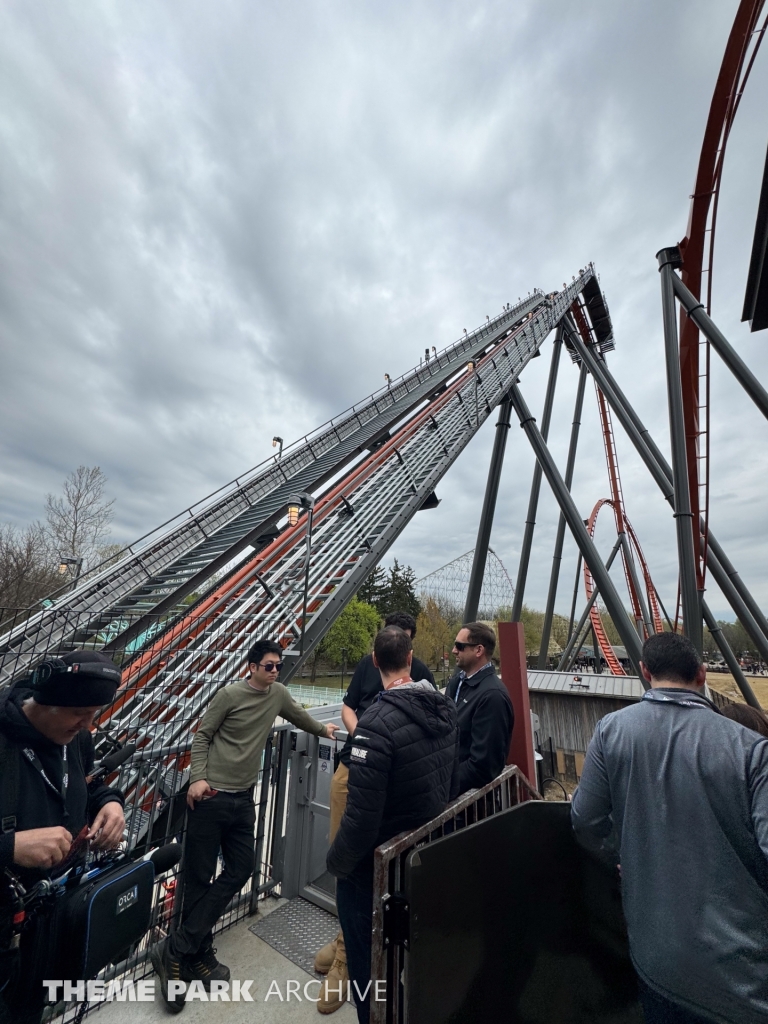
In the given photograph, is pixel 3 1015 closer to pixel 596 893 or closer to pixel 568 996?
pixel 568 996

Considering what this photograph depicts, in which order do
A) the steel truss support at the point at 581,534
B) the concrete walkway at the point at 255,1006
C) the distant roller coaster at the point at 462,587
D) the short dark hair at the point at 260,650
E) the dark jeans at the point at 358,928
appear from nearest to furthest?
1. the dark jeans at the point at 358,928
2. the concrete walkway at the point at 255,1006
3. the short dark hair at the point at 260,650
4. the steel truss support at the point at 581,534
5. the distant roller coaster at the point at 462,587

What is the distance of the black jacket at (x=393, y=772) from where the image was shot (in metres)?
1.88

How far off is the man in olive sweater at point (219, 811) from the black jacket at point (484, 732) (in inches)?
47.2

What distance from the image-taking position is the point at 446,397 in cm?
1200

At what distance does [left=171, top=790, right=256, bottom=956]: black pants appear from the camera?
2514 millimetres

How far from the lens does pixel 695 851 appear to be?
1432 mm

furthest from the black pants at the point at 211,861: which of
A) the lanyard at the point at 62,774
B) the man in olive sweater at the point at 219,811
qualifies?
the lanyard at the point at 62,774

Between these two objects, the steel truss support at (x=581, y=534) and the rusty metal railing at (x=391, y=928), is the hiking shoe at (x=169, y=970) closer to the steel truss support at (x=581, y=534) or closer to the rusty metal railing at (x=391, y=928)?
the rusty metal railing at (x=391, y=928)

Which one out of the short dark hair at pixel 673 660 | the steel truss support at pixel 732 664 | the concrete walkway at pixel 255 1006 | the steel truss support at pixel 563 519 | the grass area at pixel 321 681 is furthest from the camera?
the grass area at pixel 321 681

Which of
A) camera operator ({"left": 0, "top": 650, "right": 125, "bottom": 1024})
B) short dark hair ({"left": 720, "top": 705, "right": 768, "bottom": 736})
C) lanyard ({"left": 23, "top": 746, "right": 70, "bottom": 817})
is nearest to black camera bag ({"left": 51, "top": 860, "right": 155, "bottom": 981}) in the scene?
camera operator ({"left": 0, "top": 650, "right": 125, "bottom": 1024})

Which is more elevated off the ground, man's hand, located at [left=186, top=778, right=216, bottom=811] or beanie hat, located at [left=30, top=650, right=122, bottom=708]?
beanie hat, located at [left=30, top=650, right=122, bottom=708]

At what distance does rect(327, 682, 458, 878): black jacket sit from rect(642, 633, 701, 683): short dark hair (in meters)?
0.89

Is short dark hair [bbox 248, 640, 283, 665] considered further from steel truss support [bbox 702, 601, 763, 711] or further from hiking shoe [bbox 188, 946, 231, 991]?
steel truss support [bbox 702, 601, 763, 711]

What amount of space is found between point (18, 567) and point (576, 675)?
56.9 feet
